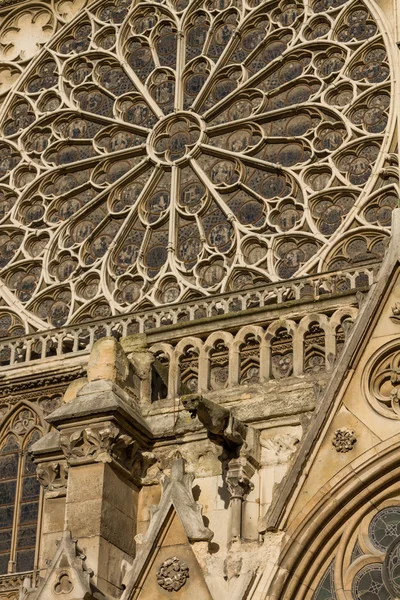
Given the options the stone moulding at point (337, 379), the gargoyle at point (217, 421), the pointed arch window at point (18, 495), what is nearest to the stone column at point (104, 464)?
the gargoyle at point (217, 421)

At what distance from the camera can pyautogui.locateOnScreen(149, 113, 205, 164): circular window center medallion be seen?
22.9 metres

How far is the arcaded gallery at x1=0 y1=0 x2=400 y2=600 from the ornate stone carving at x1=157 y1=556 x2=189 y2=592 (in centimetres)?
2

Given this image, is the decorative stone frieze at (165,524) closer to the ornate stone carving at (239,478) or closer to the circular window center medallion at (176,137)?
the ornate stone carving at (239,478)

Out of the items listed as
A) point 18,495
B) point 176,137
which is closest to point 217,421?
point 18,495

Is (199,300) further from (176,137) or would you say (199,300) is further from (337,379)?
(337,379)

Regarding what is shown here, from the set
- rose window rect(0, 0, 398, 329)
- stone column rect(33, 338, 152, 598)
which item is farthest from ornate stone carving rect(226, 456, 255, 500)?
rose window rect(0, 0, 398, 329)

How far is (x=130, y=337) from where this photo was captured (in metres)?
16.8

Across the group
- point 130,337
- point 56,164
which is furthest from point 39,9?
point 130,337

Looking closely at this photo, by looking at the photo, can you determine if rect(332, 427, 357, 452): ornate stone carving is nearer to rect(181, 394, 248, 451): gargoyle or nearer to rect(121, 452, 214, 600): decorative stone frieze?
rect(181, 394, 248, 451): gargoyle

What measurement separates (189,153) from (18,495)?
6.25 m

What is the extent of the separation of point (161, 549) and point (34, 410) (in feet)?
20.8

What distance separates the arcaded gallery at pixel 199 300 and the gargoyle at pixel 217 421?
31 millimetres

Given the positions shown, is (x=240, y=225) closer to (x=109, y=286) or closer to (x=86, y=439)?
(x=109, y=286)

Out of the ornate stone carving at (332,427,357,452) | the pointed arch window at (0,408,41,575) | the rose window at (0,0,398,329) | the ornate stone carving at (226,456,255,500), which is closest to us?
the ornate stone carving at (332,427,357,452)
